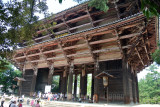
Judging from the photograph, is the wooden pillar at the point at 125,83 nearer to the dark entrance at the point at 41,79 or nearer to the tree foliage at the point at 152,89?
the dark entrance at the point at 41,79

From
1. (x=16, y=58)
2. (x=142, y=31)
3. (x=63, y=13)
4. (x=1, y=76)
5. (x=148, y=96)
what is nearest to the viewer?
(x=142, y=31)

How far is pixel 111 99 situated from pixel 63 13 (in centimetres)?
949

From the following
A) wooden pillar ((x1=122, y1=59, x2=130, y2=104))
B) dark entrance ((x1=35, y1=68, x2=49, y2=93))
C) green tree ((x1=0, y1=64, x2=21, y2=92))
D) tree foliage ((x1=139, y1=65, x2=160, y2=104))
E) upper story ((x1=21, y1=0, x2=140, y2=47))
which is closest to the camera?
wooden pillar ((x1=122, y1=59, x2=130, y2=104))

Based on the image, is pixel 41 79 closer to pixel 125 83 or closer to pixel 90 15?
pixel 90 15

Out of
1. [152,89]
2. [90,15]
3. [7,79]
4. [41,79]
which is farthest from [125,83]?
[152,89]

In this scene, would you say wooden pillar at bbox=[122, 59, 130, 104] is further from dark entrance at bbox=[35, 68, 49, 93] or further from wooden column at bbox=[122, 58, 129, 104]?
dark entrance at bbox=[35, 68, 49, 93]

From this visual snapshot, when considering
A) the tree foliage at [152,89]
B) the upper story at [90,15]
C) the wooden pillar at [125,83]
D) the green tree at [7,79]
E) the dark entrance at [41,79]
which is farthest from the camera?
the tree foliage at [152,89]

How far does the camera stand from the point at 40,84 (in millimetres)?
17906

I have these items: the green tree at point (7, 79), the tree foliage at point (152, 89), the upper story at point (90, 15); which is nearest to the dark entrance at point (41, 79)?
the green tree at point (7, 79)

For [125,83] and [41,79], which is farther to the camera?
[41,79]

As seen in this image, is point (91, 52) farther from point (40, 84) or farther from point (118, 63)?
point (40, 84)

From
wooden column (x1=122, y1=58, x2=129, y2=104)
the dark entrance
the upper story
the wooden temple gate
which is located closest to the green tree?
the wooden temple gate

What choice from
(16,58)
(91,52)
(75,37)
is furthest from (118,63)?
(16,58)

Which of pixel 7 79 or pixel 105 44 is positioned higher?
pixel 105 44
